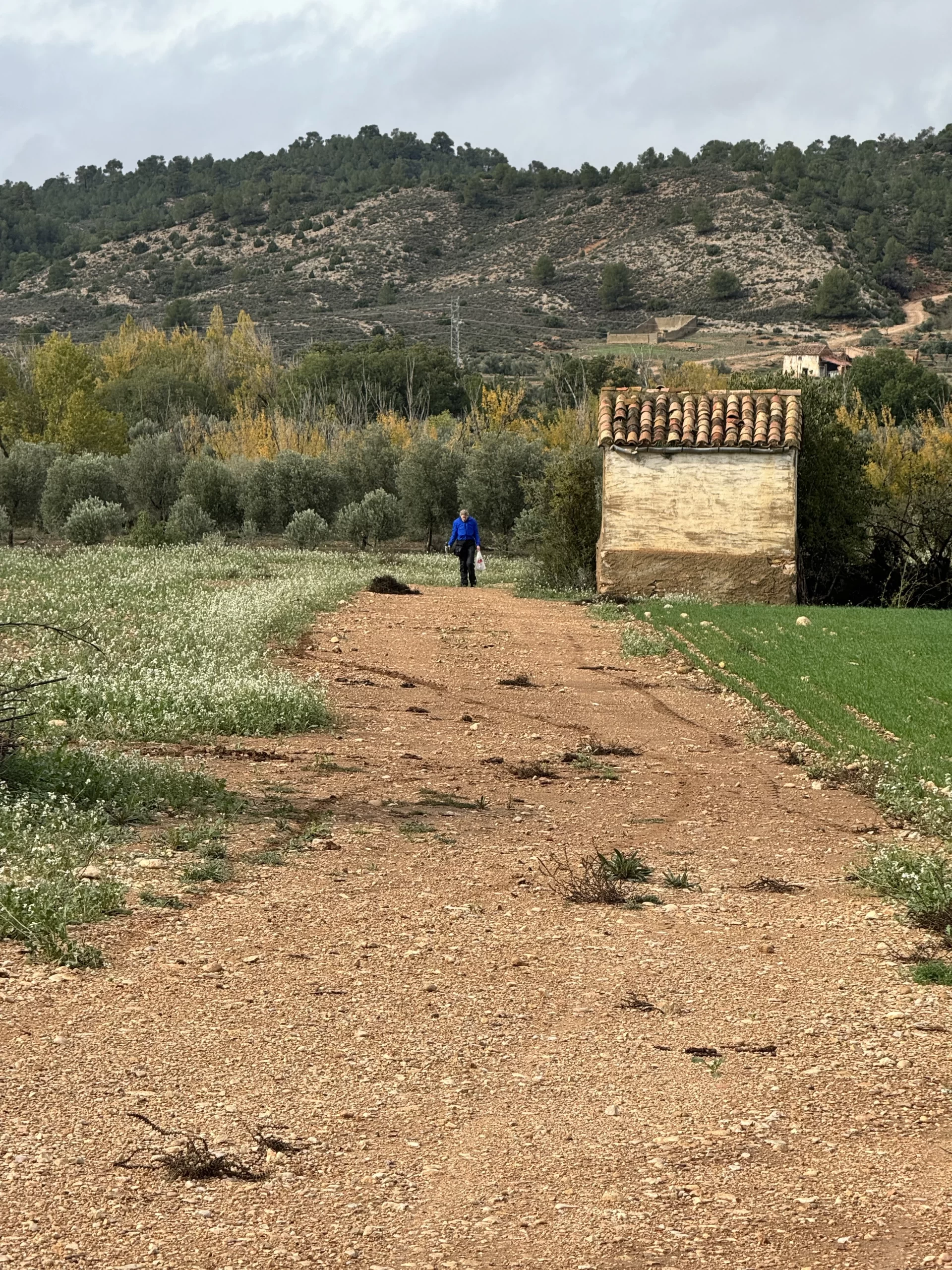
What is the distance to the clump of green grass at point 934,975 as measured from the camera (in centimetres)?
661

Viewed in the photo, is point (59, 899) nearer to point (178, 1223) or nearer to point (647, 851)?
point (178, 1223)

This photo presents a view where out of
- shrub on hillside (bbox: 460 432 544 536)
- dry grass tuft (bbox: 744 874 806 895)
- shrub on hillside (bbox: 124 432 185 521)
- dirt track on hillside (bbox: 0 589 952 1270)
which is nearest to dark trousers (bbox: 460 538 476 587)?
shrub on hillside (bbox: 460 432 544 536)

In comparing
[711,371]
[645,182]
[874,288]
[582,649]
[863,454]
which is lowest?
[582,649]

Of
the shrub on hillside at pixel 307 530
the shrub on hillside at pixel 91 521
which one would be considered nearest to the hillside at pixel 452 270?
the shrub on hillside at pixel 307 530

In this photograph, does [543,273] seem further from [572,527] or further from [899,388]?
[572,527]

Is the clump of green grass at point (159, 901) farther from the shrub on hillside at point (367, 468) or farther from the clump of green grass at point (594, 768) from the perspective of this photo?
the shrub on hillside at point (367, 468)

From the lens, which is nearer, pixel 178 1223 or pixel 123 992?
pixel 178 1223

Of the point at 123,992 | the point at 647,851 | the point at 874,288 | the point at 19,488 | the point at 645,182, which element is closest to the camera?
the point at 123,992

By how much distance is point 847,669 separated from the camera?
17.4 m

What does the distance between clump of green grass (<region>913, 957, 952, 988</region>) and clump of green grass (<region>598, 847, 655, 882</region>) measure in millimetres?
1909

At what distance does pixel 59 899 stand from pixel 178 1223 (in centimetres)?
307

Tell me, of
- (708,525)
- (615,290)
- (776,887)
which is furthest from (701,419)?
(615,290)

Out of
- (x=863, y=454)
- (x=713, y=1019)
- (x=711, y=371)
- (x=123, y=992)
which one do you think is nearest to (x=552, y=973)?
(x=713, y=1019)

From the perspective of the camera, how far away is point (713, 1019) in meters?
6.15
